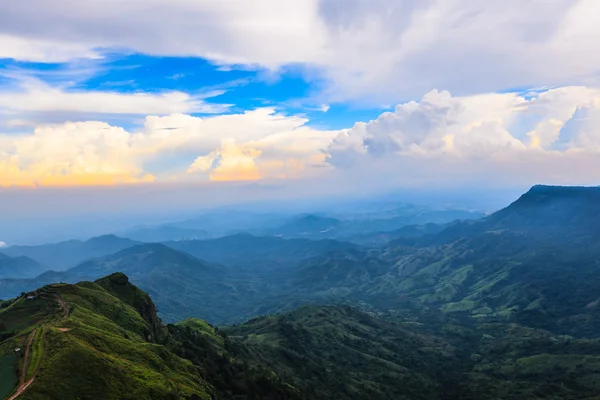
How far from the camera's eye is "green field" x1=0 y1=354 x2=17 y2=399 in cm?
7972

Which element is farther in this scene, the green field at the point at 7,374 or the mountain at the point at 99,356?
the mountain at the point at 99,356

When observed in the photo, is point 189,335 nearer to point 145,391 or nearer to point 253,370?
point 253,370

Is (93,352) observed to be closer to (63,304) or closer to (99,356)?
(99,356)

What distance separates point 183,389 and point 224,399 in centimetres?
3652

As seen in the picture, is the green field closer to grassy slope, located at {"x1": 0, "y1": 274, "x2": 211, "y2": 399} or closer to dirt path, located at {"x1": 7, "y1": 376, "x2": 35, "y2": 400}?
dirt path, located at {"x1": 7, "y1": 376, "x2": 35, "y2": 400}

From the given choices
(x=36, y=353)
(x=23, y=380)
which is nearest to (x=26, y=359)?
(x=36, y=353)

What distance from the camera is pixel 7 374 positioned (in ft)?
279

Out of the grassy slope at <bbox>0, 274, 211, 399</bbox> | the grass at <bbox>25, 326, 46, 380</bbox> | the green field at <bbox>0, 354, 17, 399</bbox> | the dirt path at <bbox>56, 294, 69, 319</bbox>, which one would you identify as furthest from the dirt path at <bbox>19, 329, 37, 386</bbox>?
the dirt path at <bbox>56, 294, 69, 319</bbox>

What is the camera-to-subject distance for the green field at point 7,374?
7972cm

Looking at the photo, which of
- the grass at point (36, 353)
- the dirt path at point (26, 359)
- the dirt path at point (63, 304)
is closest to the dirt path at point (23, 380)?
the dirt path at point (26, 359)

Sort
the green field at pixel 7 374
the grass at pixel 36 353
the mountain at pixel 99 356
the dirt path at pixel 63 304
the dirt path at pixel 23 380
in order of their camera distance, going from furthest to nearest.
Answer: the dirt path at pixel 63 304 → the grass at pixel 36 353 → the mountain at pixel 99 356 → the green field at pixel 7 374 → the dirt path at pixel 23 380

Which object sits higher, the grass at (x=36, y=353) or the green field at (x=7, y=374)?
the grass at (x=36, y=353)

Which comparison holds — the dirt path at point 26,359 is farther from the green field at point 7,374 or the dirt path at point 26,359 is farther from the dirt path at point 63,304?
the dirt path at point 63,304

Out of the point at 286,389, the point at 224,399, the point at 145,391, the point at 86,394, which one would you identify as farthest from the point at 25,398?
the point at 286,389
